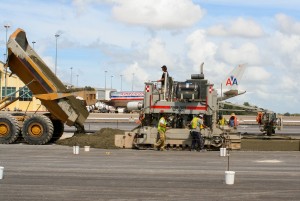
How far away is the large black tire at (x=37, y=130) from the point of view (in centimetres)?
2570

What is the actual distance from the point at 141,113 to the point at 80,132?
415 cm

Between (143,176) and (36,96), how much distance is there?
12.2 m

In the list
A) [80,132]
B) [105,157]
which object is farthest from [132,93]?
[105,157]

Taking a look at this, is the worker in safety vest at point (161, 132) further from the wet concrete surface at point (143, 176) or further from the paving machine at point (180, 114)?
the wet concrete surface at point (143, 176)

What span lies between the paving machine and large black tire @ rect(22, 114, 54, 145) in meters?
3.33

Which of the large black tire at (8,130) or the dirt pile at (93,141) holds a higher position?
Result: the large black tire at (8,130)

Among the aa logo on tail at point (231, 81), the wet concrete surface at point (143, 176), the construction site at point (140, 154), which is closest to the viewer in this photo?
the wet concrete surface at point (143, 176)

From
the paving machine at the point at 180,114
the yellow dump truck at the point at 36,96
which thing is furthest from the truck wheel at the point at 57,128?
the paving machine at the point at 180,114

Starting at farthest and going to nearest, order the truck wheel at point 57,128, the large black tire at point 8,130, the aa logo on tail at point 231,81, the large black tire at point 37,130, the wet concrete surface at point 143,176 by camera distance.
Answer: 1. the aa logo on tail at point 231,81
2. the truck wheel at point 57,128
3. the large black tire at point 8,130
4. the large black tire at point 37,130
5. the wet concrete surface at point 143,176

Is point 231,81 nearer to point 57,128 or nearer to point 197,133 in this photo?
point 57,128

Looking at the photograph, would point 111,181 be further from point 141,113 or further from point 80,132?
point 80,132

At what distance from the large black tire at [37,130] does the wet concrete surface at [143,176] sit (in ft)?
9.93

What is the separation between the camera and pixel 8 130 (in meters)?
25.9

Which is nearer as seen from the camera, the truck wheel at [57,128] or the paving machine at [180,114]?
the paving machine at [180,114]
